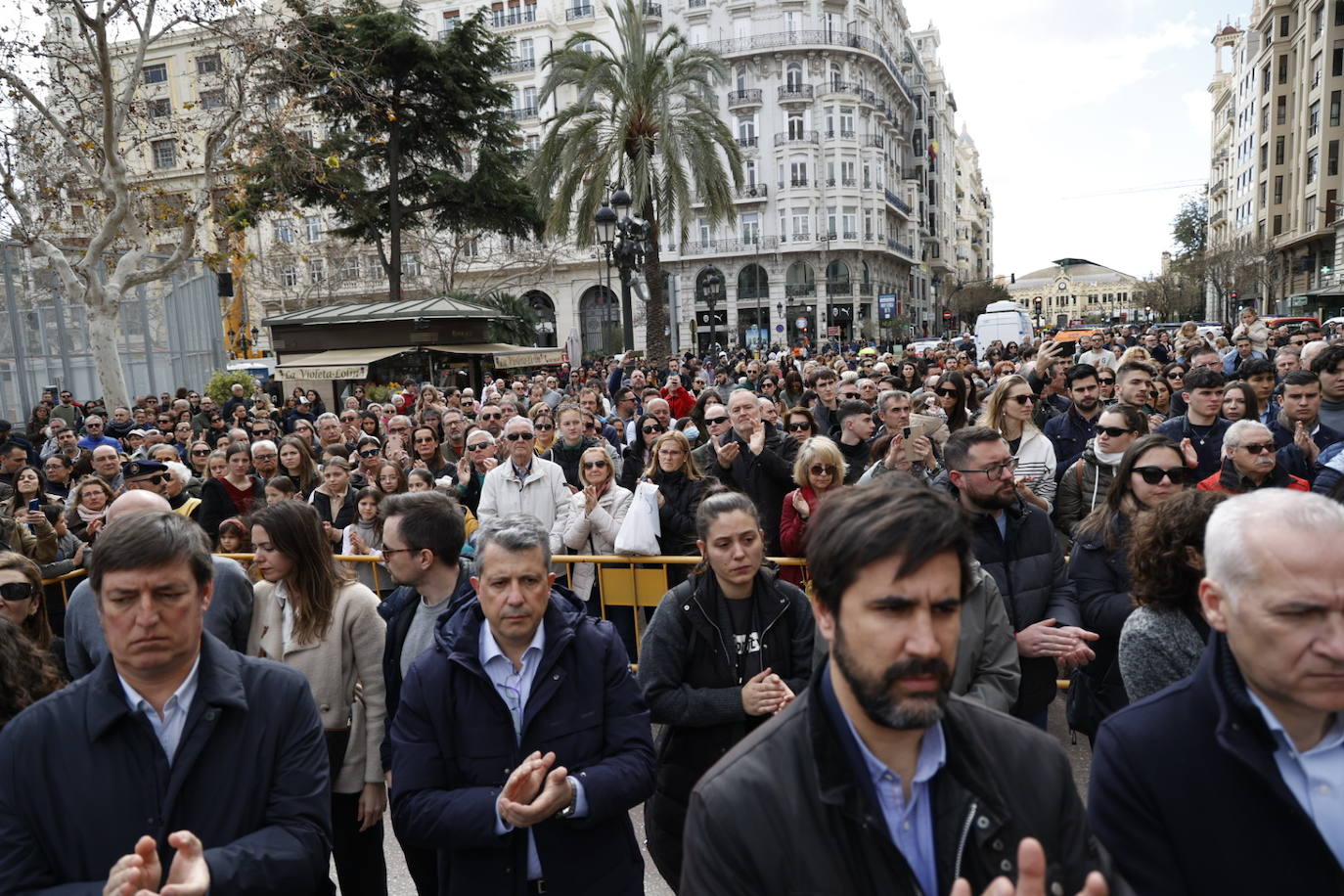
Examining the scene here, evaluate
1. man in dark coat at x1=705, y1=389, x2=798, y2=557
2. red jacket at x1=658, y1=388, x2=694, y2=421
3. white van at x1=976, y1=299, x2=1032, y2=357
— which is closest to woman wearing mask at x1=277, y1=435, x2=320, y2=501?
man in dark coat at x1=705, y1=389, x2=798, y2=557

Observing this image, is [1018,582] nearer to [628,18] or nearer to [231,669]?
[231,669]

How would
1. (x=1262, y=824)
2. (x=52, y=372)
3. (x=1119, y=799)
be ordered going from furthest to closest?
(x=52, y=372) → (x=1119, y=799) → (x=1262, y=824)

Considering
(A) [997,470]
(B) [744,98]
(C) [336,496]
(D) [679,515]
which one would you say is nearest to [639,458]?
(D) [679,515]

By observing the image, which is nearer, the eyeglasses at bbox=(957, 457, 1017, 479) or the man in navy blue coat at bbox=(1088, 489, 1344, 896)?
the man in navy blue coat at bbox=(1088, 489, 1344, 896)

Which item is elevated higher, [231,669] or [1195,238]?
[1195,238]

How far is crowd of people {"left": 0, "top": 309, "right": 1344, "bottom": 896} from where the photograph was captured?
160 cm

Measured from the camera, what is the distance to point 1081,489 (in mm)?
5156

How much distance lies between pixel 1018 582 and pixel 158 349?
26006 millimetres

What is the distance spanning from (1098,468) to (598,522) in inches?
124

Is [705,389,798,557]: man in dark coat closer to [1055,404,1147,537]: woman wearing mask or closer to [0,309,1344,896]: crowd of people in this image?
[0,309,1344,896]: crowd of people

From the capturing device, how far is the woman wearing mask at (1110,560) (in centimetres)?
343

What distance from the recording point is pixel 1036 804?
1.64 metres

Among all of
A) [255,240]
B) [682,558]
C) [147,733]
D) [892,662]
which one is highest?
[255,240]

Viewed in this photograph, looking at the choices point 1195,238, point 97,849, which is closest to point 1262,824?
point 97,849
